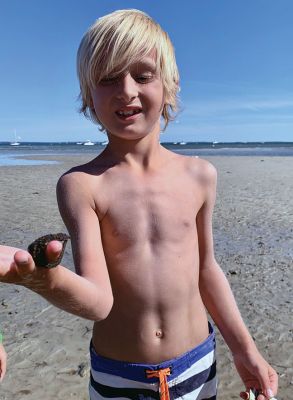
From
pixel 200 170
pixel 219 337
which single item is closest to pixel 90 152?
pixel 219 337

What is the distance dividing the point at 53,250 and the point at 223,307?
1.24m

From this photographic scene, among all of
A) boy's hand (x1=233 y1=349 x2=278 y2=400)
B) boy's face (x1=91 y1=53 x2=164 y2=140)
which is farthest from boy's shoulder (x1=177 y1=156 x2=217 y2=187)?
boy's hand (x1=233 y1=349 x2=278 y2=400)

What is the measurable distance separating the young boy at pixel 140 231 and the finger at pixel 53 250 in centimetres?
60

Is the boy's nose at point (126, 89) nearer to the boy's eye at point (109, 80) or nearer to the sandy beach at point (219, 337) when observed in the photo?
the boy's eye at point (109, 80)

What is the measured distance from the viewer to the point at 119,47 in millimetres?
1738

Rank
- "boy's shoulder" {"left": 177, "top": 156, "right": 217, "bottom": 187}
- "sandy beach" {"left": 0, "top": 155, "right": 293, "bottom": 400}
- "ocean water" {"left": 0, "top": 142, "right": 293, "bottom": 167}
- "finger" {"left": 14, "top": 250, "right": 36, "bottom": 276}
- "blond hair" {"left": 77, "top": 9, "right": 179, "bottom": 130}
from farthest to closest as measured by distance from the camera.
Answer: "ocean water" {"left": 0, "top": 142, "right": 293, "bottom": 167} < "sandy beach" {"left": 0, "top": 155, "right": 293, "bottom": 400} < "boy's shoulder" {"left": 177, "top": 156, "right": 217, "bottom": 187} < "blond hair" {"left": 77, "top": 9, "right": 179, "bottom": 130} < "finger" {"left": 14, "top": 250, "right": 36, "bottom": 276}

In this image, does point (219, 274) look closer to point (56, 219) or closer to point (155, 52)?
point (155, 52)

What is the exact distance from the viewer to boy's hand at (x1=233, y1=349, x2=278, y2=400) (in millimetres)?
1903

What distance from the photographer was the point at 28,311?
520 centimetres

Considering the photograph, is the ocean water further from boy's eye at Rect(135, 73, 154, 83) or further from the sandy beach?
boy's eye at Rect(135, 73, 154, 83)

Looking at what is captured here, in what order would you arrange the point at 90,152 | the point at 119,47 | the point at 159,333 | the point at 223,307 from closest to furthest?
the point at 119,47 → the point at 159,333 → the point at 223,307 → the point at 90,152

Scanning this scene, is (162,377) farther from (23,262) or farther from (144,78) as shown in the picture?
(144,78)

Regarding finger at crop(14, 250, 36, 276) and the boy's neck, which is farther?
the boy's neck

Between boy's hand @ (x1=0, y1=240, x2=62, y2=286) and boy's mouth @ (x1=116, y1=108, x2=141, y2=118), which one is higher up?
boy's mouth @ (x1=116, y1=108, x2=141, y2=118)
